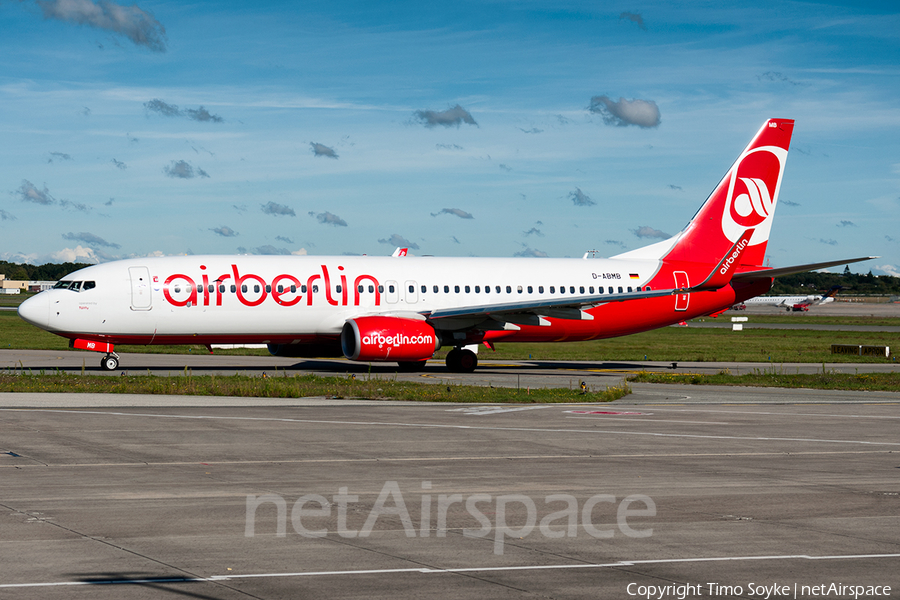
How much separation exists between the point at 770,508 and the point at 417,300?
26.1 metres

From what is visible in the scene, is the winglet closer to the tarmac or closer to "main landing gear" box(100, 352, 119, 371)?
the tarmac

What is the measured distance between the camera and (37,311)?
1292 inches

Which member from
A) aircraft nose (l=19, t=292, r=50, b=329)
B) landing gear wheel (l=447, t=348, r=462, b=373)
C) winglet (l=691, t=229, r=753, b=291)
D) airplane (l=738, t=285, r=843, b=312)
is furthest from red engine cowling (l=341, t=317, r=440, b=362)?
airplane (l=738, t=285, r=843, b=312)

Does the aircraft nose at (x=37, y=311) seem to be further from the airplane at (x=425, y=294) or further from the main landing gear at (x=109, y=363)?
the main landing gear at (x=109, y=363)

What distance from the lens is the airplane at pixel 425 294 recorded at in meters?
33.8

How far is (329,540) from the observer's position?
984 centimetres

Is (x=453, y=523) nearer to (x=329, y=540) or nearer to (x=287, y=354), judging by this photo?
(x=329, y=540)

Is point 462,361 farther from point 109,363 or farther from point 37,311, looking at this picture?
point 37,311

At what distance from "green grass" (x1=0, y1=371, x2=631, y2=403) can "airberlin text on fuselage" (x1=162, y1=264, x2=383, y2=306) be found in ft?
18.8

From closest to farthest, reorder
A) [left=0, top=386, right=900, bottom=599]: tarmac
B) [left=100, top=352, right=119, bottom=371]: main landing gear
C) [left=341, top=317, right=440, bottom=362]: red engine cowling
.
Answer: [left=0, top=386, right=900, bottom=599]: tarmac, [left=341, top=317, right=440, bottom=362]: red engine cowling, [left=100, top=352, right=119, bottom=371]: main landing gear

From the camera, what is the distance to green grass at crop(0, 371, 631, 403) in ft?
85.7

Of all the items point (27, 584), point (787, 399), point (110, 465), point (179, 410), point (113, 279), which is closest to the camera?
point (27, 584)

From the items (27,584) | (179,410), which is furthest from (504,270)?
(27,584)

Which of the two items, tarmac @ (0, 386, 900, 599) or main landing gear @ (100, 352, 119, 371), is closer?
tarmac @ (0, 386, 900, 599)
